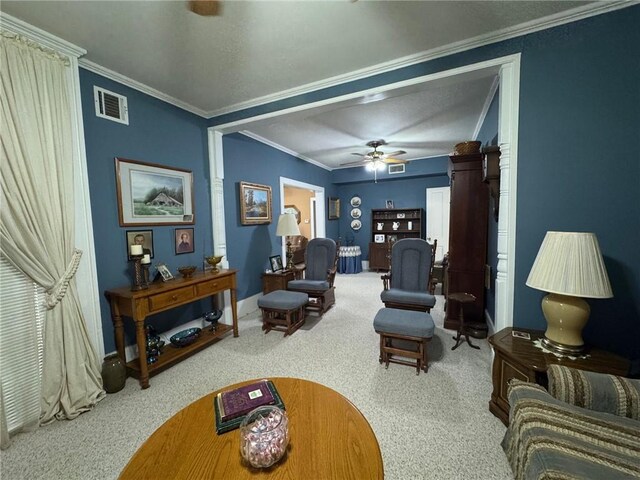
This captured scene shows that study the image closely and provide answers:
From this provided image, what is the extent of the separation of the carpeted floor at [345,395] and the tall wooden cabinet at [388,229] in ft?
11.9

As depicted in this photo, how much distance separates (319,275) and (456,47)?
3073 mm

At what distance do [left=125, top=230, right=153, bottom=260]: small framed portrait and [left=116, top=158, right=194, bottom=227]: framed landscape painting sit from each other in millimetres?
86

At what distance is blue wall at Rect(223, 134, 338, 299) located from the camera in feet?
12.2

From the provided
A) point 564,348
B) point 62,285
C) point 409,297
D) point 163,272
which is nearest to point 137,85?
point 163,272

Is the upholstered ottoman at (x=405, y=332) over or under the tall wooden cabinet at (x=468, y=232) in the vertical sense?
under

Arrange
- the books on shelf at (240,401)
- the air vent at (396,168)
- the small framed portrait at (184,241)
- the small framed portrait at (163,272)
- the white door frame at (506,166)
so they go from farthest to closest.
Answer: the air vent at (396,168) < the small framed portrait at (184,241) < the small framed portrait at (163,272) < the white door frame at (506,166) < the books on shelf at (240,401)

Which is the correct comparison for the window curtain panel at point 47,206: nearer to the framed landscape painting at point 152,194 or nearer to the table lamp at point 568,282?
the framed landscape painting at point 152,194

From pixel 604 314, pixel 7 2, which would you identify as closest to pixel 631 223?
pixel 604 314

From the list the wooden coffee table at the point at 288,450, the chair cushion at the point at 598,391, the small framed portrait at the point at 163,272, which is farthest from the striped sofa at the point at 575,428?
the small framed portrait at the point at 163,272

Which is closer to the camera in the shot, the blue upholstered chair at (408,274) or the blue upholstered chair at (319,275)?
the blue upholstered chair at (408,274)

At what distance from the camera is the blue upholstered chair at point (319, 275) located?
3751mm

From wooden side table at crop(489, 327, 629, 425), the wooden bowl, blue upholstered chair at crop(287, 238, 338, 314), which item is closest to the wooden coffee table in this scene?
wooden side table at crop(489, 327, 629, 425)

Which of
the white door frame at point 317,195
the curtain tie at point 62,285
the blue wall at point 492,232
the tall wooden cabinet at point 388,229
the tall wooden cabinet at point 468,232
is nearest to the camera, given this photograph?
the curtain tie at point 62,285

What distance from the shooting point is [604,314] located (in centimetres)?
180
